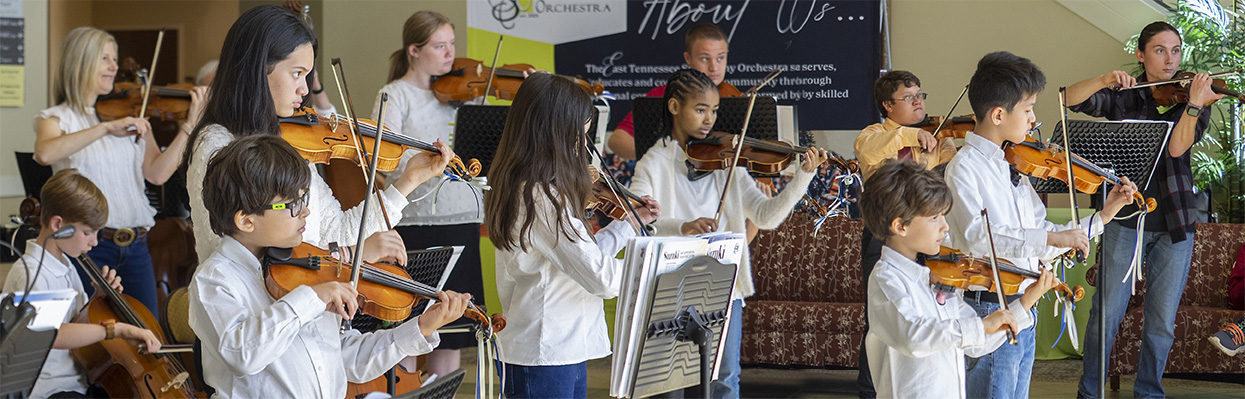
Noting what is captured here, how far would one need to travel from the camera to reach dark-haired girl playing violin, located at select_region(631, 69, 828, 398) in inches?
110

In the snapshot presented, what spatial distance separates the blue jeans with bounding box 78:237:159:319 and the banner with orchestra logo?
196 cm

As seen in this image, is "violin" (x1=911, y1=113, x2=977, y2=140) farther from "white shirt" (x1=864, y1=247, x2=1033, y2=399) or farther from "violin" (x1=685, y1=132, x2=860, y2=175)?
"white shirt" (x1=864, y1=247, x2=1033, y2=399)

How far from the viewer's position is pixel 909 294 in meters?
1.96

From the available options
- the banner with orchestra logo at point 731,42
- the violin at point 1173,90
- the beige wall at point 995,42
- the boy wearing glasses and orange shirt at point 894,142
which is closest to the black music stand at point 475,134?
the boy wearing glasses and orange shirt at point 894,142

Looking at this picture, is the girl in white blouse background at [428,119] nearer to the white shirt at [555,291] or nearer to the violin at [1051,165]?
the white shirt at [555,291]

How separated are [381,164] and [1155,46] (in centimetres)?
246

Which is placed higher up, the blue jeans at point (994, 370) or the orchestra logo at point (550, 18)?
the orchestra logo at point (550, 18)

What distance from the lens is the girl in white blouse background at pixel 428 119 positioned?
3.26 m

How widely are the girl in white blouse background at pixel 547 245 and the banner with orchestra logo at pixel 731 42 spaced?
2.61 meters

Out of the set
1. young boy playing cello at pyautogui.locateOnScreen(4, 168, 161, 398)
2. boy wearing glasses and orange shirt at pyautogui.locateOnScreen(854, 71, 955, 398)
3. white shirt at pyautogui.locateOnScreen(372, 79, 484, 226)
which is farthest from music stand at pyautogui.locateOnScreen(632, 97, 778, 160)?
young boy playing cello at pyautogui.locateOnScreen(4, 168, 161, 398)

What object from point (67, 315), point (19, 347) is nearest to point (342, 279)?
point (19, 347)

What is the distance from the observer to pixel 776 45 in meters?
4.75

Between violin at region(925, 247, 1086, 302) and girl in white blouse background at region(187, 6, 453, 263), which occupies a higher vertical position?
girl in white blouse background at region(187, 6, 453, 263)

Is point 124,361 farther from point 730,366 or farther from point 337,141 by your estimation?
point 730,366
